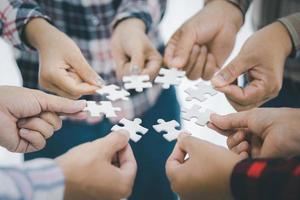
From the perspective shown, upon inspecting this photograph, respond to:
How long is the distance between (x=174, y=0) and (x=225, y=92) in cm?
58

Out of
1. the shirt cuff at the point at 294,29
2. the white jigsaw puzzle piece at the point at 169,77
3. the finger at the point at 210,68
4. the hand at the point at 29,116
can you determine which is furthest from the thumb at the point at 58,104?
the shirt cuff at the point at 294,29

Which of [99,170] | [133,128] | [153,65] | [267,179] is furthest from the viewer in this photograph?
[153,65]

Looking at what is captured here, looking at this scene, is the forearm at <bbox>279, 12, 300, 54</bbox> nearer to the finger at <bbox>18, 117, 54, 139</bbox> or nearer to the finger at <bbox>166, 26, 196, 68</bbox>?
the finger at <bbox>166, 26, 196, 68</bbox>

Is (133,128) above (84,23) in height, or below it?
below

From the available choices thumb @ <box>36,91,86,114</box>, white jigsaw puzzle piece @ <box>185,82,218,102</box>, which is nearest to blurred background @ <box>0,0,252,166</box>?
white jigsaw puzzle piece @ <box>185,82,218,102</box>

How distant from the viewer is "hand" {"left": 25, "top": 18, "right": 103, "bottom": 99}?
0.96 meters

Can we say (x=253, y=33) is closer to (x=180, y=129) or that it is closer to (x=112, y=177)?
(x=180, y=129)

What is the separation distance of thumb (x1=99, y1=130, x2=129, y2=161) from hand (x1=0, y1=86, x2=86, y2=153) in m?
0.14

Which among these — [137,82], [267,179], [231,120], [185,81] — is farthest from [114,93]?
[267,179]

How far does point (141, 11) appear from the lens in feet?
3.79

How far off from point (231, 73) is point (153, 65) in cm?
20

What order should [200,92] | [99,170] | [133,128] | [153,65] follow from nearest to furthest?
[99,170] → [133,128] → [200,92] → [153,65]

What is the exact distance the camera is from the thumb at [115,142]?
2.50 feet

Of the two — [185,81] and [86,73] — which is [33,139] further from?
[185,81]
